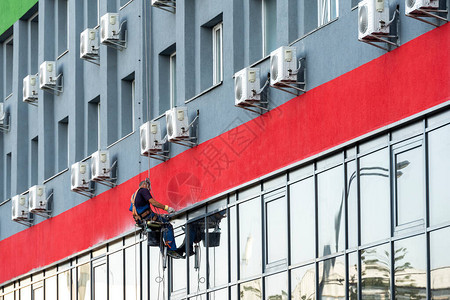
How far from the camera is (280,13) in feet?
91.0

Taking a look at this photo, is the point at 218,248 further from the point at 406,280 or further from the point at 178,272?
the point at 406,280

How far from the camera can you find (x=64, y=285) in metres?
38.0

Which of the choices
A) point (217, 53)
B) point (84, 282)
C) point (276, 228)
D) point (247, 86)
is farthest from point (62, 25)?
point (276, 228)

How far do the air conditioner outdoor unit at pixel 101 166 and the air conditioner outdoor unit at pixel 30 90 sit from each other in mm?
6042

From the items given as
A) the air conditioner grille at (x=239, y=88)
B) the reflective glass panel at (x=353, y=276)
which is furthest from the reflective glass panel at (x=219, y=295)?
the reflective glass panel at (x=353, y=276)

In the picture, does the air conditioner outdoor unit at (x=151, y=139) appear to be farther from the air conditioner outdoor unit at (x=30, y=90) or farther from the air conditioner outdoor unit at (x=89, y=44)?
the air conditioner outdoor unit at (x=30, y=90)

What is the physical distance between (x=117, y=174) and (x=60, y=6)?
7.02 m

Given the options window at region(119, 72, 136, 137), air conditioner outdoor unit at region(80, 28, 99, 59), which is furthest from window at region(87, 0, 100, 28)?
window at region(119, 72, 136, 137)

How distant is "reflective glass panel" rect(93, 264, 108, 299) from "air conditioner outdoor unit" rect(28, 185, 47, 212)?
11.4ft

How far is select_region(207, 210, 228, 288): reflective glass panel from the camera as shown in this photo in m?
29.6

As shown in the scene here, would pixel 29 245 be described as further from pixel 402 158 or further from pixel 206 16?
pixel 402 158

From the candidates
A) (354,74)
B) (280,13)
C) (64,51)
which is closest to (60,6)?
(64,51)

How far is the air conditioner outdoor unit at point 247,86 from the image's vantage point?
1095 inches

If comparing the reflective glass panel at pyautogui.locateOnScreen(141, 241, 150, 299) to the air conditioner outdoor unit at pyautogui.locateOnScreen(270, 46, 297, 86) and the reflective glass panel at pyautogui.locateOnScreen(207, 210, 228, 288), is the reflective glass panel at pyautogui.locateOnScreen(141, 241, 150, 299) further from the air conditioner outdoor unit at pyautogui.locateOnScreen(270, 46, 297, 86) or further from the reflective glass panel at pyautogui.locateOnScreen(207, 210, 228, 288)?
the air conditioner outdoor unit at pyautogui.locateOnScreen(270, 46, 297, 86)
